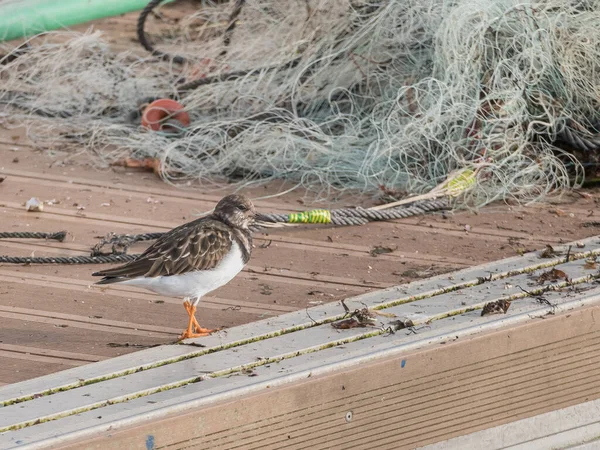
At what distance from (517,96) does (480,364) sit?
2183 millimetres

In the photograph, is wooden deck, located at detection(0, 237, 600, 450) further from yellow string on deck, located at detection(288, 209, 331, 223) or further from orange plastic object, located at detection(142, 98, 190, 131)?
orange plastic object, located at detection(142, 98, 190, 131)

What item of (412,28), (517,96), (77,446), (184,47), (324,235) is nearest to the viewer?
(77,446)

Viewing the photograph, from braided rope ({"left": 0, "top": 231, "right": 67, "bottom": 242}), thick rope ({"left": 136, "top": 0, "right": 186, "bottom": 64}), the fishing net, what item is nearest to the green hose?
thick rope ({"left": 136, "top": 0, "right": 186, "bottom": 64})

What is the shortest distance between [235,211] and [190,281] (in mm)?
465

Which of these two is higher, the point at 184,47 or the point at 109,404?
the point at 109,404

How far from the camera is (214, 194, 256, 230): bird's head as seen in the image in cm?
393

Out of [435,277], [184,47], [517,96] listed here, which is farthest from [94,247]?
[184,47]

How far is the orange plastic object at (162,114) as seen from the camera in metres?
6.01

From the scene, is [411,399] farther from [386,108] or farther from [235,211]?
[386,108]

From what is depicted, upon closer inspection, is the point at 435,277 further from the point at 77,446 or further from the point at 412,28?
the point at 412,28

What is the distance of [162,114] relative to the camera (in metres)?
6.09

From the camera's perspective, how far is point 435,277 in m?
4.10

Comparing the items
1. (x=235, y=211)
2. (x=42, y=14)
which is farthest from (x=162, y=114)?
(x=235, y=211)

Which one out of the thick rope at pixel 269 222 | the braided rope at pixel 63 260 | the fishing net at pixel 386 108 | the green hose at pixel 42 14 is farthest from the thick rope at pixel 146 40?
the braided rope at pixel 63 260
